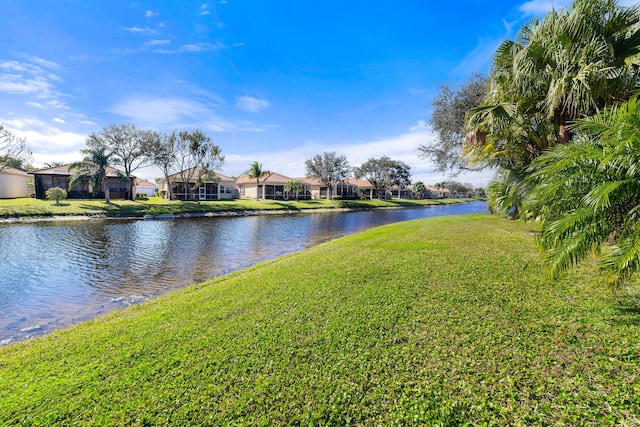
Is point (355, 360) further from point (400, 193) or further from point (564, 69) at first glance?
point (400, 193)

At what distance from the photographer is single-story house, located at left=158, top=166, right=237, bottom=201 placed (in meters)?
43.6

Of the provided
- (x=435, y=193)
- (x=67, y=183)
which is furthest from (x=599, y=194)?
(x=435, y=193)

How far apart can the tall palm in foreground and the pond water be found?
9.72 m

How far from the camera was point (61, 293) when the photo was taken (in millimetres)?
8516

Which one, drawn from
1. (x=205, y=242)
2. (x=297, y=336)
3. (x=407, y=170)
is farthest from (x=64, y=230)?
(x=407, y=170)

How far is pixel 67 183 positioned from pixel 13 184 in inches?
293

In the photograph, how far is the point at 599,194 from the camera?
3.17m

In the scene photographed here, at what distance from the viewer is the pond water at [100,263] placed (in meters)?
7.41

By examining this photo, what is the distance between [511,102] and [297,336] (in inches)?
370

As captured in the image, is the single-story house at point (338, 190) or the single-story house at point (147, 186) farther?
the single-story house at point (147, 186)

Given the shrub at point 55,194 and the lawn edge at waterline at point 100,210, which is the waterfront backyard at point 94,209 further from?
the shrub at point 55,194

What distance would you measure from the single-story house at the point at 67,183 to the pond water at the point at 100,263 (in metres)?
16.0

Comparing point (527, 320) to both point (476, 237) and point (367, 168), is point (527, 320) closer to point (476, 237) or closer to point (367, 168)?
point (476, 237)

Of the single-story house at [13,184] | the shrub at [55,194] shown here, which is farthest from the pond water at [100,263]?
the single-story house at [13,184]
